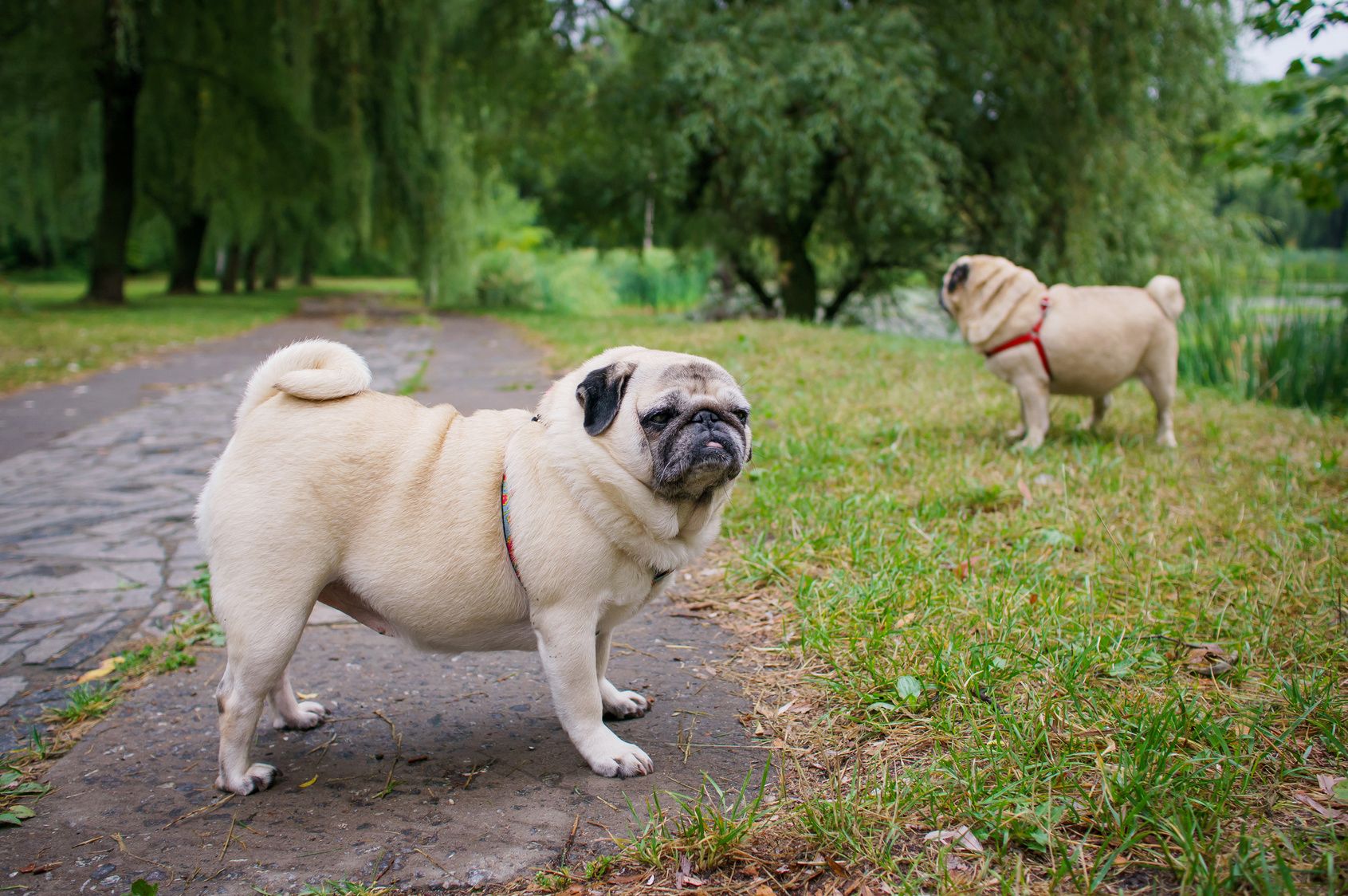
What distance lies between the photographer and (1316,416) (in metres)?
8.00

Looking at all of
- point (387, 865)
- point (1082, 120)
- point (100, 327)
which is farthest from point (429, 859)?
point (1082, 120)

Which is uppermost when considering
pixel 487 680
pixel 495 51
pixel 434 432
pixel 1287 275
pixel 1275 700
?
pixel 495 51

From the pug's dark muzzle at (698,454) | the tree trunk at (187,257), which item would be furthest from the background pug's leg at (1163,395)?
the tree trunk at (187,257)

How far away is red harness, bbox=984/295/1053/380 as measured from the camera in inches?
227

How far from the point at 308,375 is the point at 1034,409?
465 cm

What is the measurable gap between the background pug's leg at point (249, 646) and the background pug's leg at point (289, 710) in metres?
0.35

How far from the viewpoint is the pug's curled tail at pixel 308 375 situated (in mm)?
2738

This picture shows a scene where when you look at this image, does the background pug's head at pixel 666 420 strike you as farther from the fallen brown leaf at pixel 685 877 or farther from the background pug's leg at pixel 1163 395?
the background pug's leg at pixel 1163 395

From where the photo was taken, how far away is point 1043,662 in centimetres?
296

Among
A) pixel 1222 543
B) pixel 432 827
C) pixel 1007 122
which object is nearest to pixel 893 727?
pixel 432 827

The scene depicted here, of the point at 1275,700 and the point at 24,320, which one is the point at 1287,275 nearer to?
the point at 1275,700

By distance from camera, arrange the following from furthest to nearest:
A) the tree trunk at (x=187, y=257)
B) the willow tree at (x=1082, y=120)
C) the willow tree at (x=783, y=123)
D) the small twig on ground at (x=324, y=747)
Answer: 1. the tree trunk at (x=187, y=257)
2. the willow tree at (x=1082, y=120)
3. the willow tree at (x=783, y=123)
4. the small twig on ground at (x=324, y=747)

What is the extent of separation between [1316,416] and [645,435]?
25.9ft

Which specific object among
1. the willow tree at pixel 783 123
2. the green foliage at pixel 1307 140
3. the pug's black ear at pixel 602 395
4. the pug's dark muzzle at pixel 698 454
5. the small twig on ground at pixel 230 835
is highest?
the willow tree at pixel 783 123
